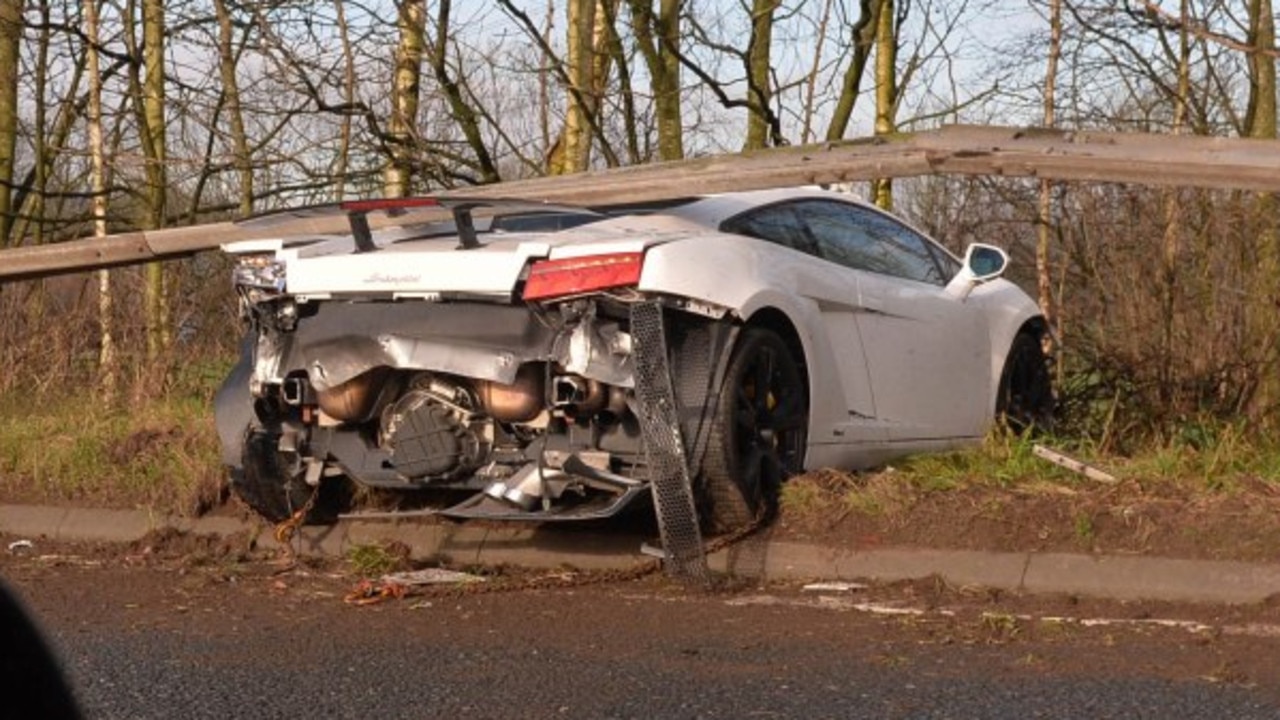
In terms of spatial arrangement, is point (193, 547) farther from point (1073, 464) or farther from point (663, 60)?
point (663, 60)

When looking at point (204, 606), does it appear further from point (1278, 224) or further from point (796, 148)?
point (1278, 224)

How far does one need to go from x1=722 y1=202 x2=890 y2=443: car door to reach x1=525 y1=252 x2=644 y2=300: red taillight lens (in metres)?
1.11

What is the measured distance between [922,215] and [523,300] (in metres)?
7.78

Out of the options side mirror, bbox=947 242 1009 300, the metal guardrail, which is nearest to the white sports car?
the metal guardrail

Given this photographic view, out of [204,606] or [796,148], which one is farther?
[796,148]

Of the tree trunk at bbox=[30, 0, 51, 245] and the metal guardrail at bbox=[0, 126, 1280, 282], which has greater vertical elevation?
the tree trunk at bbox=[30, 0, 51, 245]

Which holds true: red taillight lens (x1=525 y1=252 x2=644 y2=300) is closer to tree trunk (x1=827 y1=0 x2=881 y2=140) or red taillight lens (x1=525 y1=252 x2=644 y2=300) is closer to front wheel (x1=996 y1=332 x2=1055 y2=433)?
front wheel (x1=996 y1=332 x2=1055 y2=433)

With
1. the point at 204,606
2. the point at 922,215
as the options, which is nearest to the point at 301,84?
the point at 922,215

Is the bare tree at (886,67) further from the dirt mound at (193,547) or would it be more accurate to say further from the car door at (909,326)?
the dirt mound at (193,547)

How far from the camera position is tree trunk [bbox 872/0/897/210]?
57.3 feet

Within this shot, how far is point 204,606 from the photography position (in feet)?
26.8

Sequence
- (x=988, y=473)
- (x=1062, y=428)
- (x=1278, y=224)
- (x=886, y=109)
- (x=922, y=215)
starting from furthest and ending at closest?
(x=886, y=109) < (x=922, y=215) < (x=1278, y=224) < (x=1062, y=428) < (x=988, y=473)

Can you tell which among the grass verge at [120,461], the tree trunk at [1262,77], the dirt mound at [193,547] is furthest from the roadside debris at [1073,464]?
the tree trunk at [1262,77]

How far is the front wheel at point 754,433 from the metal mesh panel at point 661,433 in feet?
0.88
